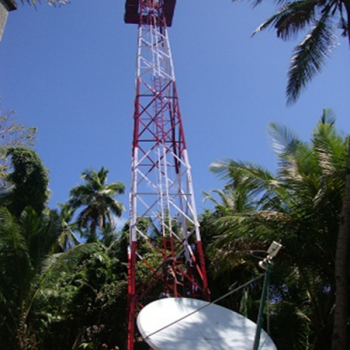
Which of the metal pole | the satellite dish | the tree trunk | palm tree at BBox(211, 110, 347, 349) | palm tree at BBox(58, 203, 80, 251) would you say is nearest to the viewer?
the metal pole

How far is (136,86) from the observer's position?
12.8 m

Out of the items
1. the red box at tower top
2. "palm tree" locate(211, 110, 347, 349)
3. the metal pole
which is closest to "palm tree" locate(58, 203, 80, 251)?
the red box at tower top

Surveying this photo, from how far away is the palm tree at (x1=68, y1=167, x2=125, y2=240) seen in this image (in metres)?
27.2

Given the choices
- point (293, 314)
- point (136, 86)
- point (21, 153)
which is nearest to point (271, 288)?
point (293, 314)

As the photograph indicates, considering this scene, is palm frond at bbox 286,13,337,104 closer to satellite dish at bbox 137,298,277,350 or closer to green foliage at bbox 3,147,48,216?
satellite dish at bbox 137,298,277,350

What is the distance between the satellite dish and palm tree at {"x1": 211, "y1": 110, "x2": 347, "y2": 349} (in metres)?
1.78

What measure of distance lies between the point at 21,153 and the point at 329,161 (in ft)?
44.9

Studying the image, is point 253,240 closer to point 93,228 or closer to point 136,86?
point 136,86

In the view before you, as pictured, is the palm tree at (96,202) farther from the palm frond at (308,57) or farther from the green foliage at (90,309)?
the palm frond at (308,57)

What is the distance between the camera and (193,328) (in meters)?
7.16

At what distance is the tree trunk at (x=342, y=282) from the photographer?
6684 mm

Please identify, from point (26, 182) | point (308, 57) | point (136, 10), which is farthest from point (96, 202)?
point (308, 57)

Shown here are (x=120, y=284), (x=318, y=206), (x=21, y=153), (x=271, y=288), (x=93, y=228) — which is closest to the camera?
(x=318, y=206)

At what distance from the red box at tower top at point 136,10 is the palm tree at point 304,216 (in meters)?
8.15
